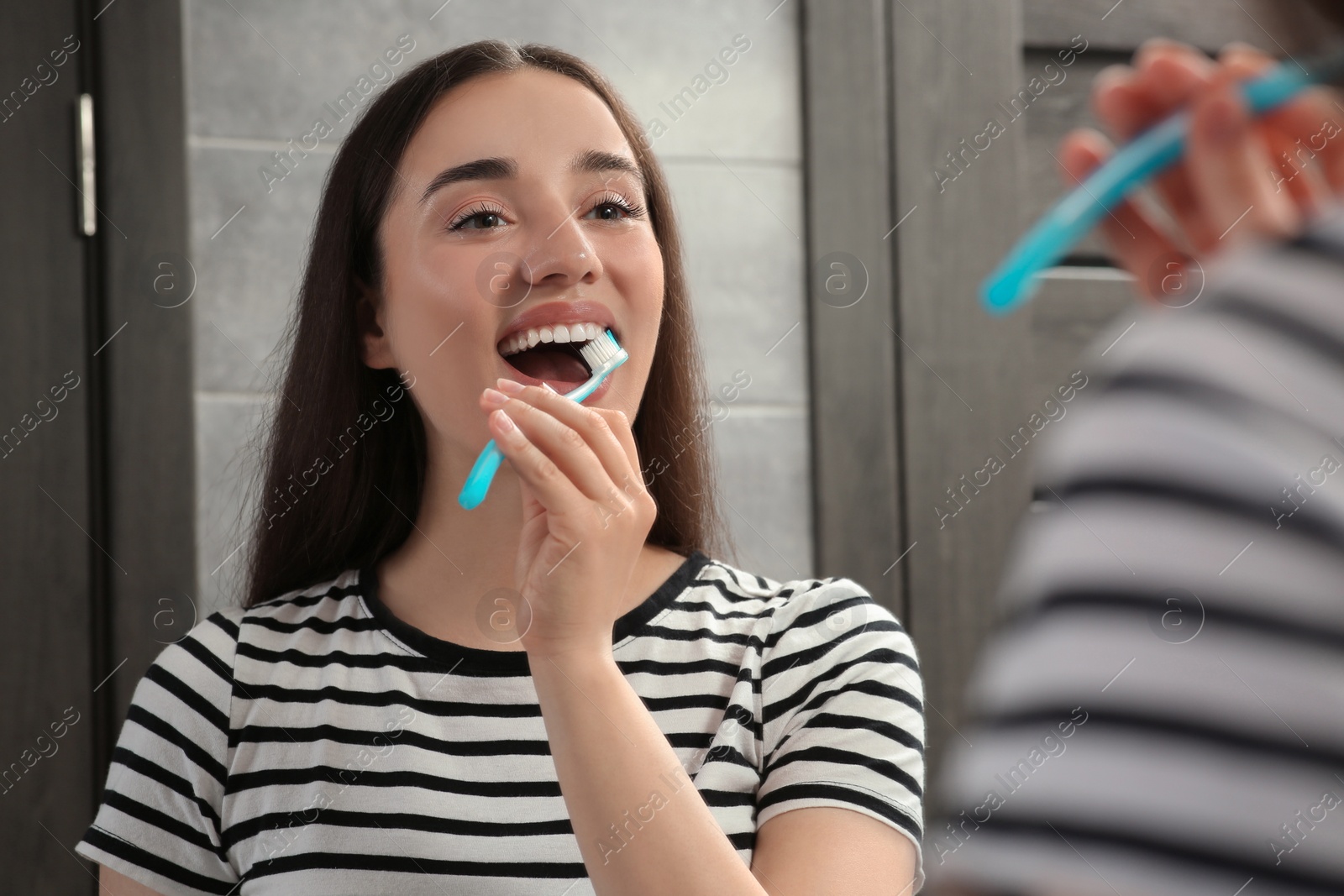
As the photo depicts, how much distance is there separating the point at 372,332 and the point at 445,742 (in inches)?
13.3

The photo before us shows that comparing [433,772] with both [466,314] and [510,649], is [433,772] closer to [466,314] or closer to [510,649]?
[510,649]

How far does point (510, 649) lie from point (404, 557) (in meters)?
0.14

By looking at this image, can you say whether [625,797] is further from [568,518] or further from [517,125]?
[517,125]

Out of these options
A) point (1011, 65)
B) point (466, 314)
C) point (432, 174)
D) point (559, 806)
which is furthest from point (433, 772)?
point (1011, 65)

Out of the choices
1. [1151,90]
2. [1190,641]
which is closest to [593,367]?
[1151,90]

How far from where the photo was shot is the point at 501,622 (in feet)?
2.98

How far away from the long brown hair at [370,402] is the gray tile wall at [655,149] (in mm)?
131

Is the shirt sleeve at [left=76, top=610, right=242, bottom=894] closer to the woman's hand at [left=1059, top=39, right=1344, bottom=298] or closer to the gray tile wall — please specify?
the gray tile wall

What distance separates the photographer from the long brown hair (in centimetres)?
95

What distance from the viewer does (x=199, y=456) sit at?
1.14m

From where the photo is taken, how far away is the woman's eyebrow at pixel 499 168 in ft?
2.85

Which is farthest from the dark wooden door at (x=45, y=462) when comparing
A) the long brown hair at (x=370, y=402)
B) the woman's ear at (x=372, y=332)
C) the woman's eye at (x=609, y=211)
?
the woman's eye at (x=609, y=211)

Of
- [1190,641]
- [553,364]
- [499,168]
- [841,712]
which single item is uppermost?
[499,168]

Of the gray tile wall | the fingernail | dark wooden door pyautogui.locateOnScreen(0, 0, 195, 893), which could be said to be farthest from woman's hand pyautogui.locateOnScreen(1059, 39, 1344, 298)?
dark wooden door pyautogui.locateOnScreen(0, 0, 195, 893)
